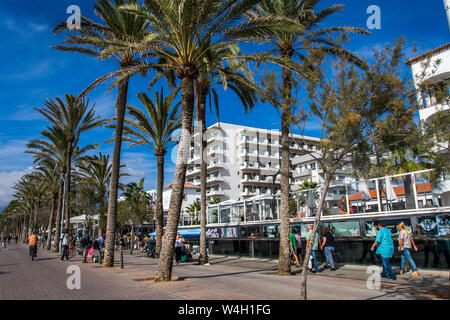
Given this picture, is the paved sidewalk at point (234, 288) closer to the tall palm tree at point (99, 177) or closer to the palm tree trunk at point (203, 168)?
the palm tree trunk at point (203, 168)

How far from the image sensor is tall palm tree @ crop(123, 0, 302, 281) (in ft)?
34.6

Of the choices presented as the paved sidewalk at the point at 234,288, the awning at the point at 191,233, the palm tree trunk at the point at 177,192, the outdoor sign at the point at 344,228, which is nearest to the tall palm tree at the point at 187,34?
the palm tree trunk at the point at 177,192

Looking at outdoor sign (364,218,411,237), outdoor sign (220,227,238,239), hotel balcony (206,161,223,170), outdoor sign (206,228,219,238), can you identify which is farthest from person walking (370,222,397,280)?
hotel balcony (206,161,223,170)

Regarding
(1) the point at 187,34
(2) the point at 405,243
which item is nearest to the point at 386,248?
(2) the point at 405,243

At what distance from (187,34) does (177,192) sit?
5231 millimetres

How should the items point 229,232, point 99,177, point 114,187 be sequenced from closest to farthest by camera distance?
point 114,187
point 229,232
point 99,177

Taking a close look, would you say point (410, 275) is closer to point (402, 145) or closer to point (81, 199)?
point (402, 145)

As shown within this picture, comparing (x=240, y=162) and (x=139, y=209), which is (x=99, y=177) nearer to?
(x=139, y=209)

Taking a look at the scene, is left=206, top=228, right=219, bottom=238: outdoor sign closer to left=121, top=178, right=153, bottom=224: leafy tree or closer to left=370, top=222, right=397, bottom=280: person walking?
left=370, top=222, right=397, bottom=280: person walking

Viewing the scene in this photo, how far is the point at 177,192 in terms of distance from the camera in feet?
35.9

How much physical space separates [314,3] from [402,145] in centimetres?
731
